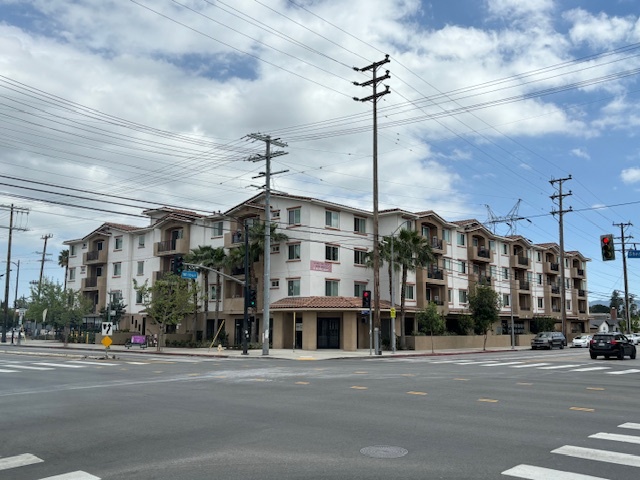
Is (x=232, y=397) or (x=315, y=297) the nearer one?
(x=232, y=397)

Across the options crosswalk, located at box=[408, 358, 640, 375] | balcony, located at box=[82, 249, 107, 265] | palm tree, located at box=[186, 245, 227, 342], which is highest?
balcony, located at box=[82, 249, 107, 265]

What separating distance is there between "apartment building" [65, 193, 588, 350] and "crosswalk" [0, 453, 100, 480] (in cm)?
2560

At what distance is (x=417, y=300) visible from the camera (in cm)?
5169

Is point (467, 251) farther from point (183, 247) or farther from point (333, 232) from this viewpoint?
point (183, 247)

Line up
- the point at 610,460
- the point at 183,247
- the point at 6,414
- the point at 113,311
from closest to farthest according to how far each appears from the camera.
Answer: the point at 610,460, the point at 6,414, the point at 113,311, the point at 183,247

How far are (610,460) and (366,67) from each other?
3359 centimetres

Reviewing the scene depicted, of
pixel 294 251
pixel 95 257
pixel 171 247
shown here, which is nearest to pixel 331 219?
pixel 294 251

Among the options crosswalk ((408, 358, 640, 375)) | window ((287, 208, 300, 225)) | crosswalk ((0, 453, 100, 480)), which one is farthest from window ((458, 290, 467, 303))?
crosswalk ((0, 453, 100, 480))

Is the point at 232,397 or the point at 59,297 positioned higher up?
the point at 59,297

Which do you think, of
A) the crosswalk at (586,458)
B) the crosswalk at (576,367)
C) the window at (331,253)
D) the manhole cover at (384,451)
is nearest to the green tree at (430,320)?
the window at (331,253)

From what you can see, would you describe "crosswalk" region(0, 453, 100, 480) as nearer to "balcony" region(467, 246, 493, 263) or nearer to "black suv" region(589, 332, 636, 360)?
"black suv" region(589, 332, 636, 360)

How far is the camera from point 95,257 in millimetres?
63781

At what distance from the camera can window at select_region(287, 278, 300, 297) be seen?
4528 centimetres

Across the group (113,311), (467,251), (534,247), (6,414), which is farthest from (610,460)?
(534,247)
